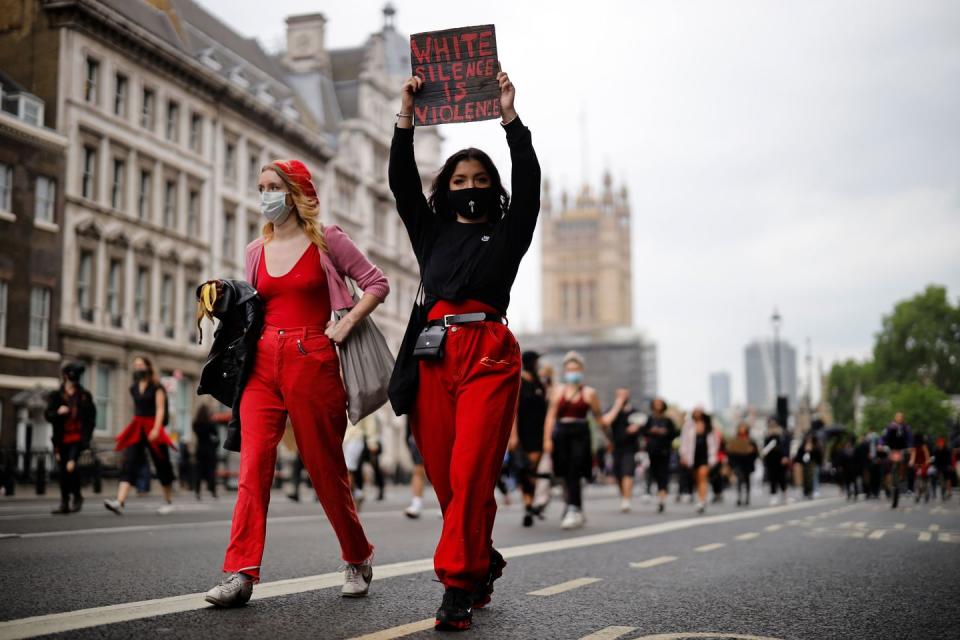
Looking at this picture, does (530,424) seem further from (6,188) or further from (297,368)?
(6,188)

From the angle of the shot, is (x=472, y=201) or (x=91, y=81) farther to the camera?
(x=91, y=81)

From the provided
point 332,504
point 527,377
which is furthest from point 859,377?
point 332,504

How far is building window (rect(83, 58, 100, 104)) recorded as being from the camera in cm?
3450

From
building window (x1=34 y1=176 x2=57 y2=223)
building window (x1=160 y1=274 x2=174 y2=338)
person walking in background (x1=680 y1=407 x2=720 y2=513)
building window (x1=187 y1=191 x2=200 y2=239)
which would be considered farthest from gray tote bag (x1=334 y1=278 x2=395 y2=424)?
building window (x1=187 y1=191 x2=200 y2=239)

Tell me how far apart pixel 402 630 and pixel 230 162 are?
41.3 meters

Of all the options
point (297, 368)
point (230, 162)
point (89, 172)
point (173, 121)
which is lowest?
point (297, 368)

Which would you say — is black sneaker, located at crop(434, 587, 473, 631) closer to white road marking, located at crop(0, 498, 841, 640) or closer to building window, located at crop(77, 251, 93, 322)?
white road marking, located at crop(0, 498, 841, 640)

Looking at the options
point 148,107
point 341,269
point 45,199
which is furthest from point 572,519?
point 148,107

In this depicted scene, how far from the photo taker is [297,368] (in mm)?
5402

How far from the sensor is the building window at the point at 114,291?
36.2 meters

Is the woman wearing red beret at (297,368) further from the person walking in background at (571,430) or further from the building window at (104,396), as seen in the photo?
the building window at (104,396)

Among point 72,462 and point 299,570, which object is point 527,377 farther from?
point 299,570

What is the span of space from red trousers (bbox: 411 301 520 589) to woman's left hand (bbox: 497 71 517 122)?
88 cm

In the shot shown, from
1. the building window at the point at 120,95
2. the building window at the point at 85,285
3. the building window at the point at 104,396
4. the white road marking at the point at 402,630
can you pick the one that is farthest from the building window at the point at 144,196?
the white road marking at the point at 402,630
